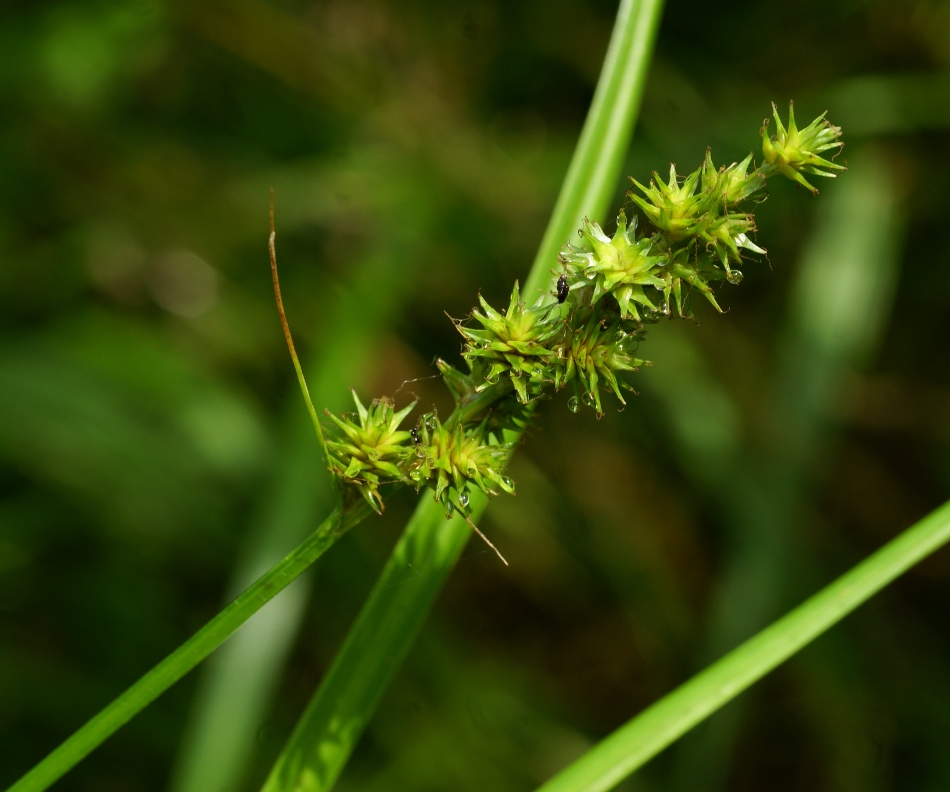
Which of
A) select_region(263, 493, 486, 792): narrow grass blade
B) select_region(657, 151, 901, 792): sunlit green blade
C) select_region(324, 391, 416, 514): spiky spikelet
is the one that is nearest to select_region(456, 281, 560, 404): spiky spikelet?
select_region(324, 391, 416, 514): spiky spikelet

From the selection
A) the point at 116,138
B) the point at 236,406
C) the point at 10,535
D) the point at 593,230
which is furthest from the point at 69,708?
the point at 593,230

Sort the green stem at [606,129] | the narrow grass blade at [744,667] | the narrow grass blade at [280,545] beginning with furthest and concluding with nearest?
the narrow grass blade at [280,545], the green stem at [606,129], the narrow grass blade at [744,667]

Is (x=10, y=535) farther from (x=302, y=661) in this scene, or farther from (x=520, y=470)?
(x=520, y=470)

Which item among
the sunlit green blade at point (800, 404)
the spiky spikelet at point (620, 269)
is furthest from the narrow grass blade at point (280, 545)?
the spiky spikelet at point (620, 269)

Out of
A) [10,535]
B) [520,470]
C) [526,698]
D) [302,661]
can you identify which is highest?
[520,470]

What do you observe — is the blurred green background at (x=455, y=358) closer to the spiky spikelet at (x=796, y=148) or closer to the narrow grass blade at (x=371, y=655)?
the narrow grass blade at (x=371, y=655)

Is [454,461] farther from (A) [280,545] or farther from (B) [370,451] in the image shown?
(A) [280,545]

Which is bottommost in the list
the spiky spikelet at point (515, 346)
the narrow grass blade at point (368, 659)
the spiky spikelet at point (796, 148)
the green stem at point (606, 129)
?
the narrow grass blade at point (368, 659)
